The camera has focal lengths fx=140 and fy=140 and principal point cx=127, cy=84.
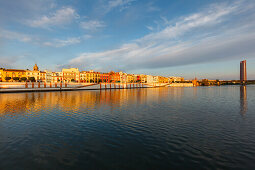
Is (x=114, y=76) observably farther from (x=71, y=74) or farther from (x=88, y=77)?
(x=71, y=74)

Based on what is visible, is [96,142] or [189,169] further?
[96,142]

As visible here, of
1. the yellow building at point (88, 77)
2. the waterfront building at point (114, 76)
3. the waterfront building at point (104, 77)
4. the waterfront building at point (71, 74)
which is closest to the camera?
the waterfront building at point (71, 74)

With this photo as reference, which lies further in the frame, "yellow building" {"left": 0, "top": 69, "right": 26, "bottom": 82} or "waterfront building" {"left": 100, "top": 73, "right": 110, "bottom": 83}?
"waterfront building" {"left": 100, "top": 73, "right": 110, "bottom": 83}

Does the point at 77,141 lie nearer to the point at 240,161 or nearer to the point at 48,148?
the point at 48,148

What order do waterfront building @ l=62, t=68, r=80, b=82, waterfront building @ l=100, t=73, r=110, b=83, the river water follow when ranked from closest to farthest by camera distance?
1. the river water
2. waterfront building @ l=62, t=68, r=80, b=82
3. waterfront building @ l=100, t=73, r=110, b=83

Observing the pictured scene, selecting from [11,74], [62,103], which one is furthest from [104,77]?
[62,103]

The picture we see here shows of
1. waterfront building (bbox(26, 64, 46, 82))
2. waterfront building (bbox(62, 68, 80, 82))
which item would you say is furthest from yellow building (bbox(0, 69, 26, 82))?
waterfront building (bbox(62, 68, 80, 82))

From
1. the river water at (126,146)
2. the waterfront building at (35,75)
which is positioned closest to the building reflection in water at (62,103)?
the river water at (126,146)

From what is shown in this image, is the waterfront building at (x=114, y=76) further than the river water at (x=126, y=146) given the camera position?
Yes

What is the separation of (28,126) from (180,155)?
581 inches

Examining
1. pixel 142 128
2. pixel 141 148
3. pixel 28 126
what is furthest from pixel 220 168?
pixel 28 126

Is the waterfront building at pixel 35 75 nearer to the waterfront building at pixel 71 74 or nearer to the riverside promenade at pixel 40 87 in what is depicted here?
the waterfront building at pixel 71 74

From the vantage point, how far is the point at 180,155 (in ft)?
28.4

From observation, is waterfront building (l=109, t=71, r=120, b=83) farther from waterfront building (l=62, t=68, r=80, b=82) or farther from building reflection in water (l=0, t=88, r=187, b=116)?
A: building reflection in water (l=0, t=88, r=187, b=116)
